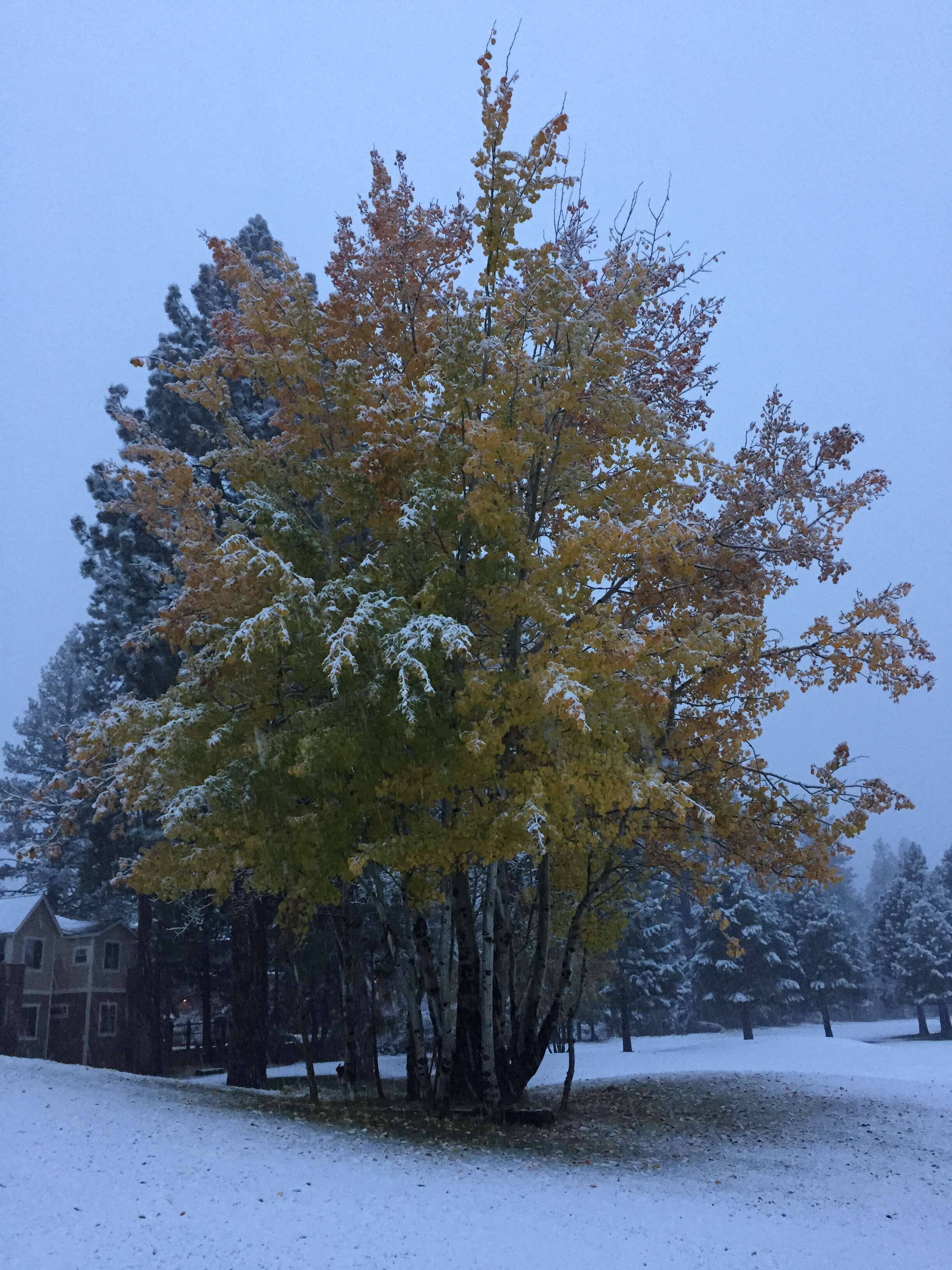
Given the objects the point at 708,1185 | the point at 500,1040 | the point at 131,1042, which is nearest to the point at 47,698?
the point at 131,1042

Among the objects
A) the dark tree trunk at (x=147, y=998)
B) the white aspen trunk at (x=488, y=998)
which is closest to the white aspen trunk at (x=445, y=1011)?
the white aspen trunk at (x=488, y=998)

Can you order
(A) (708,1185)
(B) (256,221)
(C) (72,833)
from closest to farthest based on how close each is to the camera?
1. (A) (708,1185)
2. (C) (72,833)
3. (B) (256,221)

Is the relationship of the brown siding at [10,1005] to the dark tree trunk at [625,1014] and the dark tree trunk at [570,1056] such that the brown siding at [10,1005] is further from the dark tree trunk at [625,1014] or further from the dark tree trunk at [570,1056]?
the dark tree trunk at [570,1056]

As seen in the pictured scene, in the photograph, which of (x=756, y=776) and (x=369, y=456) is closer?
(x=369, y=456)

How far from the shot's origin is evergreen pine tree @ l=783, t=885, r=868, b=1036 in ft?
Answer: 122

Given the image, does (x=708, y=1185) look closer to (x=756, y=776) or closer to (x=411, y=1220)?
(x=411, y=1220)

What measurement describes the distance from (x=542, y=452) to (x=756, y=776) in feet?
15.0

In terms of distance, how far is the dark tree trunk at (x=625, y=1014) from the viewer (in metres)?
30.4

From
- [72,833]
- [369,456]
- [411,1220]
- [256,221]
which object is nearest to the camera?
[411,1220]

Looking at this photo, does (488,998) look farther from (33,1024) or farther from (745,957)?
(745,957)

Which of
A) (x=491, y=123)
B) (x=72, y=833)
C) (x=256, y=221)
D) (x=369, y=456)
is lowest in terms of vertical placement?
(x=72, y=833)

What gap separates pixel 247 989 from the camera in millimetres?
15688

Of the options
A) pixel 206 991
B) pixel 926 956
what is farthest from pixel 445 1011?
pixel 926 956

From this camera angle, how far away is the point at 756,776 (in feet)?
36.3
